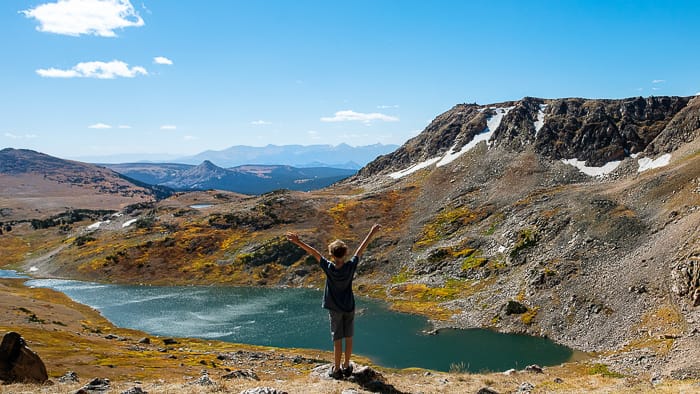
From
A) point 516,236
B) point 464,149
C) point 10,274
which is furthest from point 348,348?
point 10,274

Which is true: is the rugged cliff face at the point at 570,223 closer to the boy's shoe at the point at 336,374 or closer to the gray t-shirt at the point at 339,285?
the boy's shoe at the point at 336,374

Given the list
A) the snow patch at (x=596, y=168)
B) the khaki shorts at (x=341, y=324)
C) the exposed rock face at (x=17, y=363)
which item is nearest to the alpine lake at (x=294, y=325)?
the khaki shorts at (x=341, y=324)

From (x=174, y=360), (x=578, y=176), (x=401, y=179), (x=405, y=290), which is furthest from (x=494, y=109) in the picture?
(x=174, y=360)

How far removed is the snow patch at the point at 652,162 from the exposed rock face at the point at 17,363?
13435cm

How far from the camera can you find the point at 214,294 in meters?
120

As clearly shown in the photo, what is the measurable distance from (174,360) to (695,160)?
10435cm

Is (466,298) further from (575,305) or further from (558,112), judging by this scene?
(558,112)

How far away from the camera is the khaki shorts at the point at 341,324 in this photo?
17.9m

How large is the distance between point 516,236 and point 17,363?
331 feet

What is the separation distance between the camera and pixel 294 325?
89438 mm

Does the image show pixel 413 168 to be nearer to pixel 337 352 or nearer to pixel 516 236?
pixel 516 236

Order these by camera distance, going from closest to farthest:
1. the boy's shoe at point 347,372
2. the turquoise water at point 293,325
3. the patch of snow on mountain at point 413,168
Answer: the boy's shoe at point 347,372 → the turquoise water at point 293,325 → the patch of snow on mountain at point 413,168

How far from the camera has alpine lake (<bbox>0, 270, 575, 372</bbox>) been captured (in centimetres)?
6894

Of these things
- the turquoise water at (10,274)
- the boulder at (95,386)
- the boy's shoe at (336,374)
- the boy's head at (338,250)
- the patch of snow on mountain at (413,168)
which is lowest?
the turquoise water at (10,274)
